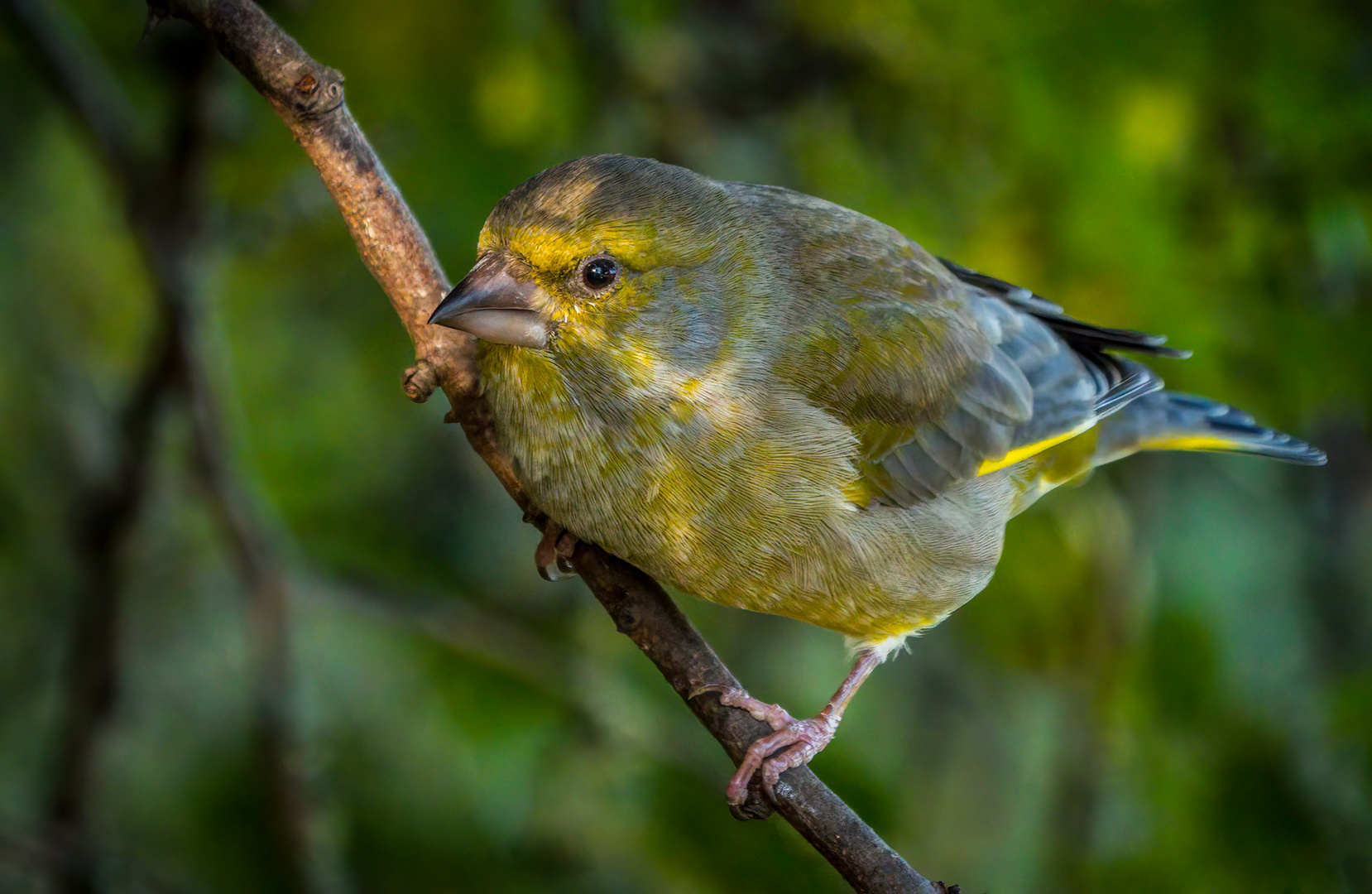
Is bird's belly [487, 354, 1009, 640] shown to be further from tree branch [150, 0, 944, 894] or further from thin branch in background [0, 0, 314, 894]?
thin branch in background [0, 0, 314, 894]

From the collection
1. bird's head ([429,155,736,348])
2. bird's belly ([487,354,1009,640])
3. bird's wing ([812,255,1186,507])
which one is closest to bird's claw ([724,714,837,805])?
bird's belly ([487,354,1009,640])

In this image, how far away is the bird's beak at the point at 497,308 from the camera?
2426 millimetres

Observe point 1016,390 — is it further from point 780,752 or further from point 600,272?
point 600,272

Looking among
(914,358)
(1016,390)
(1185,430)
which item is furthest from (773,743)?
(1185,430)

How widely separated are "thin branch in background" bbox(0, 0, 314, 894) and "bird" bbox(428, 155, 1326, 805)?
3.49ft

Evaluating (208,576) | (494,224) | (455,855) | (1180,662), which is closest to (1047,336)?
(1180,662)

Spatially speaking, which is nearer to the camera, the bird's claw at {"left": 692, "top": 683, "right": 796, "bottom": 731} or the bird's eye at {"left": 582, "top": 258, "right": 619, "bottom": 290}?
the bird's claw at {"left": 692, "top": 683, "right": 796, "bottom": 731}

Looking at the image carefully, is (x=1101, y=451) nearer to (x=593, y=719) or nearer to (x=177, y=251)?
(x=593, y=719)

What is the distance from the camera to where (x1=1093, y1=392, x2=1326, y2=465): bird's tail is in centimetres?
390

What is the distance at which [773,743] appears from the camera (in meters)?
2.83

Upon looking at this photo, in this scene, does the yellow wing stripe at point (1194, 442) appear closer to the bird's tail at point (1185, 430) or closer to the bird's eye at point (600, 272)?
the bird's tail at point (1185, 430)

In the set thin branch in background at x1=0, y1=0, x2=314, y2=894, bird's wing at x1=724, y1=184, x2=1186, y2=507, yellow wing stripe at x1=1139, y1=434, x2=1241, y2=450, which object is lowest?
thin branch in background at x1=0, y1=0, x2=314, y2=894

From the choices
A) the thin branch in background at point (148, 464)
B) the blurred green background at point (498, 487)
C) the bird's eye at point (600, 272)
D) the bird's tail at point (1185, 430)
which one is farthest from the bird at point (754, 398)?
the thin branch in background at point (148, 464)

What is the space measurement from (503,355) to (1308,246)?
2.72 meters
